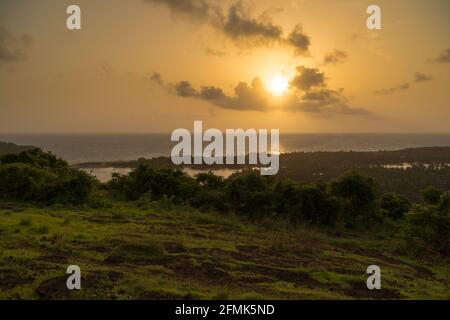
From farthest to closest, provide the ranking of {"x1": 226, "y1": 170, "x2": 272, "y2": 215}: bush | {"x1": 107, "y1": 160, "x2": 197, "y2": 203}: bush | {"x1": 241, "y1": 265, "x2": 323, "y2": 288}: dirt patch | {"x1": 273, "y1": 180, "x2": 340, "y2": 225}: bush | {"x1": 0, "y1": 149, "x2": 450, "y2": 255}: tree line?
{"x1": 107, "y1": 160, "x2": 197, "y2": 203}: bush → {"x1": 226, "y1": 170, "x2": 272, "y2": 215}: bush → {"x1": 0, "y1": 149, "x2": 450, "y2": 255}: tree line → {"x1": 273, "y1": 180, "x2": 340, "y2": 225}: bush → {"x1": 241, "y1": 265, "x2": 323, "y2": 288}: dirt patch

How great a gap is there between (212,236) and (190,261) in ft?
17.4

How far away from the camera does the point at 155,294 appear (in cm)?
1045

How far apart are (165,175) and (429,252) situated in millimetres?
19706

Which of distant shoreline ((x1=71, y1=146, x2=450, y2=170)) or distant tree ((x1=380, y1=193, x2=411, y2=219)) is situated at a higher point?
distant shoreline ((x1=71, y1=146, x2=450, y2=170))

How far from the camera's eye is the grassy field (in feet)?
35.9

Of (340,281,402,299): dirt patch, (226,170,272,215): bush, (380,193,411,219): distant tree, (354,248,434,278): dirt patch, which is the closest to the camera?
(340,281,402,299): dirt patch

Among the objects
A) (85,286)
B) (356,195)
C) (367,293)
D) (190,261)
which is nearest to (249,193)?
(356,195)

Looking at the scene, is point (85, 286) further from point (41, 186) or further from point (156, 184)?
point (156, 184)

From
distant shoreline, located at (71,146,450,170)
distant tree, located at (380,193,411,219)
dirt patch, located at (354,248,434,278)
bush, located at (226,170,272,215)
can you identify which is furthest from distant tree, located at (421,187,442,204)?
distant shoreline, located at (71,146,450,170)

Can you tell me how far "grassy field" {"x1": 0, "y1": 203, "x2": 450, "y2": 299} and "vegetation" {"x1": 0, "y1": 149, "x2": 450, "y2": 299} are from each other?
6 centimetres

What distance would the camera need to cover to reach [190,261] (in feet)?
46.1

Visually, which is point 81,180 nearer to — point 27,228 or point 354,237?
point 27,228

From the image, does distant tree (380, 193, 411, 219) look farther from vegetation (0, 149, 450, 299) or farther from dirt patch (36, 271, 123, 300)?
dirt patch (36, 271, 123, 300)
